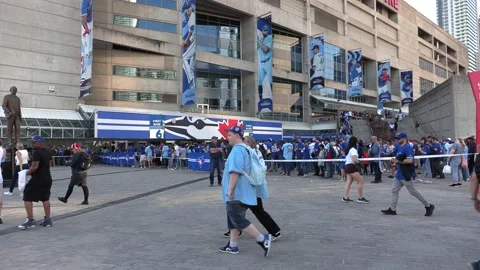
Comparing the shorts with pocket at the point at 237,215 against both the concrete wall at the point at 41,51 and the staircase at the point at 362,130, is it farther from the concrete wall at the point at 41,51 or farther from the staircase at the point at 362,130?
the staircase at the point at 362,130

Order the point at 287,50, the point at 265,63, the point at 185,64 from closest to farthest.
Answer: the point at 185,64 < the point at 265,63 < the point at 287,50

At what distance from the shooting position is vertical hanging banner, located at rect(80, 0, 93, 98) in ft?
101

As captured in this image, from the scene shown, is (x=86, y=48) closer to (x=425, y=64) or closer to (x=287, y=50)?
(x=287, y=50)

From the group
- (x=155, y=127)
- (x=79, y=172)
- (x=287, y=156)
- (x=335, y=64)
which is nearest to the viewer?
(x=79, y=172)

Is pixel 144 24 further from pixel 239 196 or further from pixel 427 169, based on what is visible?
pixel 239 196

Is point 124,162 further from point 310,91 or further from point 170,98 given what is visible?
point 310,91

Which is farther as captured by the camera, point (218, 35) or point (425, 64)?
point (425, 64)

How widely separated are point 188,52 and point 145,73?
4.94 m

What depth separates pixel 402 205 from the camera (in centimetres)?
952

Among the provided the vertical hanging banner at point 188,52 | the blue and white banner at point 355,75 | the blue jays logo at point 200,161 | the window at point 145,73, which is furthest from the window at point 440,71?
the blue jays logo at point 200,161

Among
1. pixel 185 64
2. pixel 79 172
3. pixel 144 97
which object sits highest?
pixel 185 64

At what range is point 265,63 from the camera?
143 ft

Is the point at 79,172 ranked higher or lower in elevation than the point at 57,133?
lower

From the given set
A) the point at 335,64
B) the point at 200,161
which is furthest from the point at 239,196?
the point at 335,64
